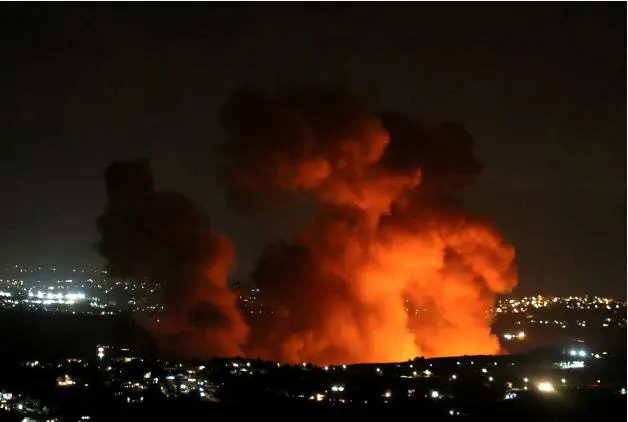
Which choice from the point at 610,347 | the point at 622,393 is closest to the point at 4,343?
the point at 610,347

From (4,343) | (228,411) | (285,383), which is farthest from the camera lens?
(4,343)

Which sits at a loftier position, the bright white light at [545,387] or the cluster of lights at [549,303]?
the cluster of lights at [549,303]

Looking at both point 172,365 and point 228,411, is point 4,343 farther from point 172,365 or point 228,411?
point 228,411

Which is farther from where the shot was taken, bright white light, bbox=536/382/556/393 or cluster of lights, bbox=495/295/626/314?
cluster of lights, bbox=495/295/626/314

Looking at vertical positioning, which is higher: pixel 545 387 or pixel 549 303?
pixel 549 303

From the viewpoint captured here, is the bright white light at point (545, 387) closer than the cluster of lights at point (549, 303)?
Yes

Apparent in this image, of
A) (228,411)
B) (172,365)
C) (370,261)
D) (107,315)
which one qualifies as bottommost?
(228,411)

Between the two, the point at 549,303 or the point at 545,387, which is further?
the point at 549,303

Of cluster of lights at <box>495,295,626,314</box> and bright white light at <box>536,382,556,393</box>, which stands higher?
cluster of lights at <box>495,295,626,314</box>
